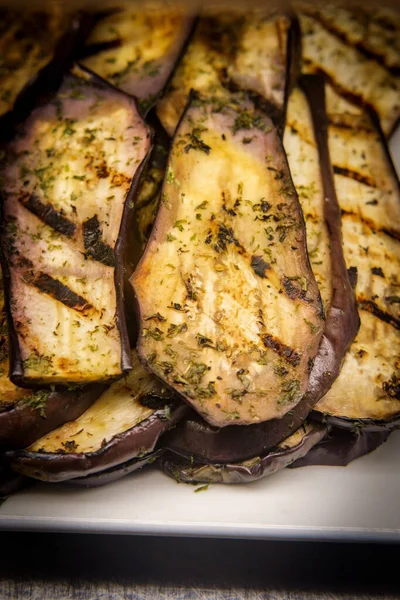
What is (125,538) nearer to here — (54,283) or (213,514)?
(213,514)

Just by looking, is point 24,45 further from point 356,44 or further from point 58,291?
point 356,44

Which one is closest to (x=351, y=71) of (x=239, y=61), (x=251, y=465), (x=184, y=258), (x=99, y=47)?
(x=239, y=61)

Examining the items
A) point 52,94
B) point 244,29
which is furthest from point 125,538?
point 244,29

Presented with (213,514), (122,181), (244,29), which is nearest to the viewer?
(213,514)

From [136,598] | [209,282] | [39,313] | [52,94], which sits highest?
[52,94]

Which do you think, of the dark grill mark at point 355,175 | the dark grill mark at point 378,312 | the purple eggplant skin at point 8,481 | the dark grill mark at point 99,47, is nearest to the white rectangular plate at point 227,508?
the purple eggplant skin at point 8,481

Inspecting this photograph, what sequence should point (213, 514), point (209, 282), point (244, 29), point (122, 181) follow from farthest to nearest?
point (244, 29) < point (122, 181) < point (209, 282) < point (213, 514)

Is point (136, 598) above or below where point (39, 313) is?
below
